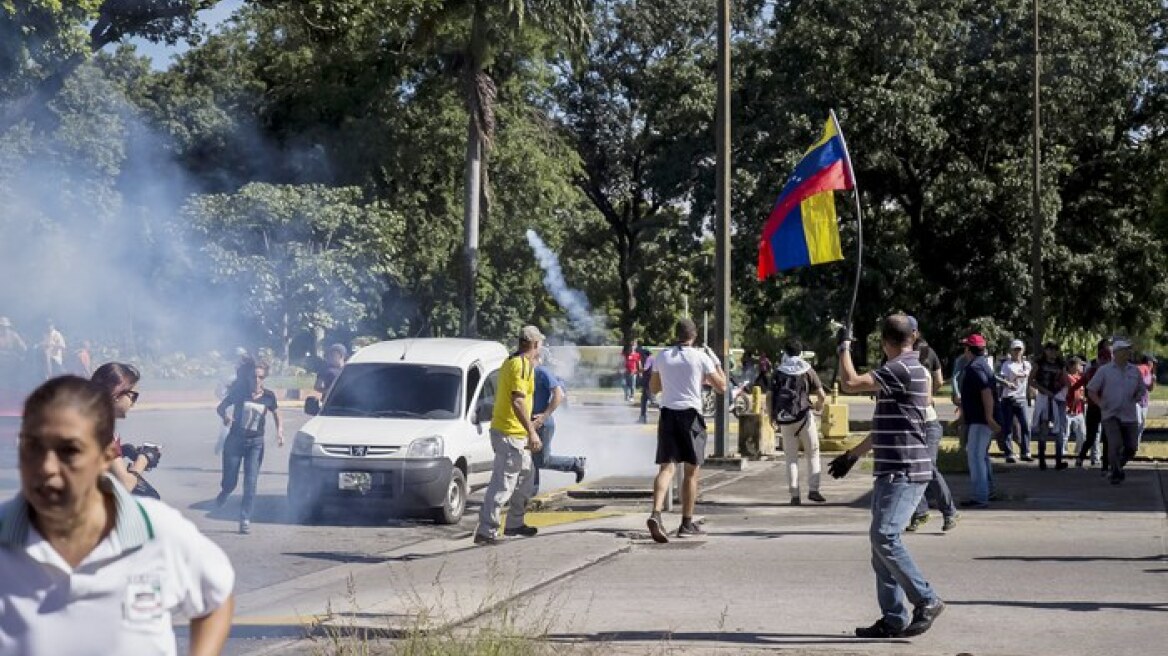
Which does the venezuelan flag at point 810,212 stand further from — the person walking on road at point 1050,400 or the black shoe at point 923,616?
the black shoe at point 923,616

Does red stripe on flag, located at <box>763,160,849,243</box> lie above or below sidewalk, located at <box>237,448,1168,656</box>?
above

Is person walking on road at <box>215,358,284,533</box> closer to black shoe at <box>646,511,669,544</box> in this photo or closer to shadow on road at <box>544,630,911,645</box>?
black shoe at <box>646,511,669,544</box>

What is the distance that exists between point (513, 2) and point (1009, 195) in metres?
19.1

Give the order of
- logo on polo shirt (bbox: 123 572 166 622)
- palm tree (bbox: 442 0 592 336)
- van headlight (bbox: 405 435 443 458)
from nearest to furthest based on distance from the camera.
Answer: logo on polo shirt (bbox: 123 572 166 622), van headlight (bbox: 405 435 443 458), palm tree (bbox: 442 0 592 336)

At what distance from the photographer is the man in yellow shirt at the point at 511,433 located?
46.8 feet

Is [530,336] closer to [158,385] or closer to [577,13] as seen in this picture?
[577,13]

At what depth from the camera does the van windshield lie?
57.0 feet

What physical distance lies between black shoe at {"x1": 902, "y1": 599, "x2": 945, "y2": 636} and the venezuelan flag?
1163cm

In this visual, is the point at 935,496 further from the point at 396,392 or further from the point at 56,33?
the point at 56,33

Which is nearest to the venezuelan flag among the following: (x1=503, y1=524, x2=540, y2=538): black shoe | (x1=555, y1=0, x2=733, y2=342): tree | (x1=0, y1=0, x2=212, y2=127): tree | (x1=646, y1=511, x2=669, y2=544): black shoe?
(x1=503, y1=524, x2=540, y2=538): black shoe

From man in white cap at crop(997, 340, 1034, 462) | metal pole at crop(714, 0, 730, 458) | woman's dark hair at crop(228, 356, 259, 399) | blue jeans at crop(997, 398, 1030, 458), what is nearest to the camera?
woman's dark hair at crop(228, 356, 259, 399)

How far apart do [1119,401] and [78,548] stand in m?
17.4

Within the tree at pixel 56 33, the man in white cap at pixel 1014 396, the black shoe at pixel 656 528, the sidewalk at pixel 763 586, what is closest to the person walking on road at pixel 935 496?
the sidewalk at pixel 763 586

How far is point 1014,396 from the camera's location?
23500mm
